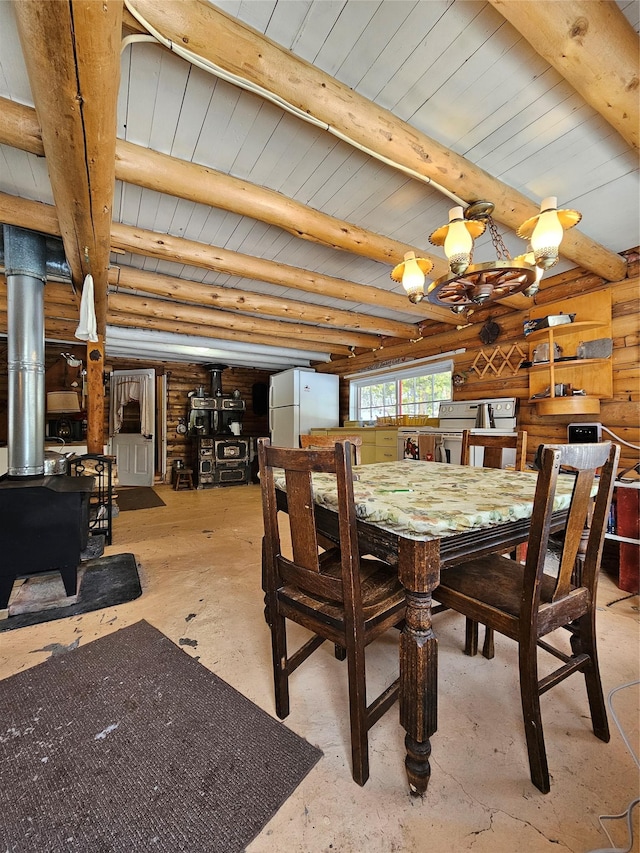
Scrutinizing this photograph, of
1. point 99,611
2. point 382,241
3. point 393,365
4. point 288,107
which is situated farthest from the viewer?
point 393,365

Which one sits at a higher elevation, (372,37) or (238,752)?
(372,37)

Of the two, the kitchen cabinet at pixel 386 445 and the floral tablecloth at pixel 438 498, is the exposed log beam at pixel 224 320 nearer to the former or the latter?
the kitchen cabinet at pixel 386 445

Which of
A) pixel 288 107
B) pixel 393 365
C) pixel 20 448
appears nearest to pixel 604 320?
pixel 393 365

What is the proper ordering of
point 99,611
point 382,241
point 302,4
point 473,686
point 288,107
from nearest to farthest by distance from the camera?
point 302,4 → point 288,107 → point 473,686 → point 99,611 → point 382,241

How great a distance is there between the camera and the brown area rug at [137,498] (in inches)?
190

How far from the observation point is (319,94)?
1.34 metres

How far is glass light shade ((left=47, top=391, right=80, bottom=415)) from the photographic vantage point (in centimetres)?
533

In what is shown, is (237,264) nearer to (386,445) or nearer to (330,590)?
(330,590)

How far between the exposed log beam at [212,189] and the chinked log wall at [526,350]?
6.00 ft

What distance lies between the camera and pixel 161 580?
2.48m

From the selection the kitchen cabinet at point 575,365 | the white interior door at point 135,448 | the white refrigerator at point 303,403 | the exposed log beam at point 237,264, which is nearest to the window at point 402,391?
the white refrigerator at point 303,403

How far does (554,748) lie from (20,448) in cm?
327

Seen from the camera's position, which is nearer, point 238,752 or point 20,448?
point 238,752

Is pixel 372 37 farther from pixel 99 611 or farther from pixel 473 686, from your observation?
pixel 99 611
